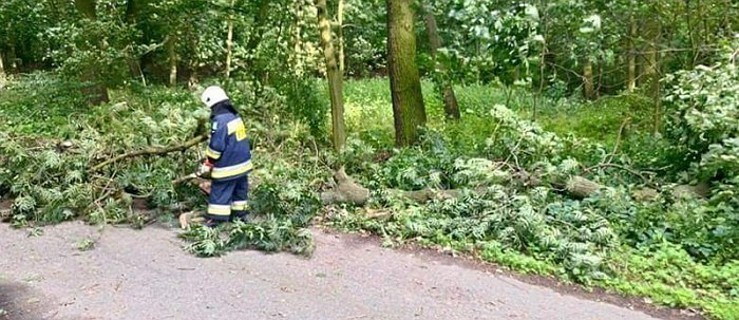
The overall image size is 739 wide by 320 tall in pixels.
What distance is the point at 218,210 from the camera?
20.7 feet

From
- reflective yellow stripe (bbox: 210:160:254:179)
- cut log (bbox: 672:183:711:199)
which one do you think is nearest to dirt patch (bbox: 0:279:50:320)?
reflective yellow stripe (bbox: 210:160:254:179)

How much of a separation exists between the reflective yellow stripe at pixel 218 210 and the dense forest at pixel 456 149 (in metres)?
0.24

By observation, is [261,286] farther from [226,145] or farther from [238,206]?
[226,145]

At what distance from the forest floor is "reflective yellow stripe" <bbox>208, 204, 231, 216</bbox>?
18.1 inches

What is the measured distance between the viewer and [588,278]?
5531mm

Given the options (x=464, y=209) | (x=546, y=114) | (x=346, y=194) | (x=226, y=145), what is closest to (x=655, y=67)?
(x=546, y=114)

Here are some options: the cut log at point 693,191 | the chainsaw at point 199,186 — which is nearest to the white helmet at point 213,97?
the chainsaw at point 199,186

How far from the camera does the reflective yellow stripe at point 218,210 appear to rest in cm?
629

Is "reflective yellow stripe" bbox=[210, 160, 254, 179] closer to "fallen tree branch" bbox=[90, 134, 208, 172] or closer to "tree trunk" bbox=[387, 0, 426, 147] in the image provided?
"fallen tree branch" bbox=[90, 134, 208, 172]

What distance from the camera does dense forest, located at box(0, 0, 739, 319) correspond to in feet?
19.9

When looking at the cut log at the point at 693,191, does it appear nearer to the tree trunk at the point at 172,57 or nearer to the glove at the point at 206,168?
the glove at the point at 206,168

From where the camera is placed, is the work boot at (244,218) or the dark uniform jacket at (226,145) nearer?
the dark uniform jacket at (226,145)

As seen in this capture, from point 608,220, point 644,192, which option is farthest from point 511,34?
point 644,192

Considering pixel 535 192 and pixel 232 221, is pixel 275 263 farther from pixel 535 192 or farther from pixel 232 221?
pixel 535 192
